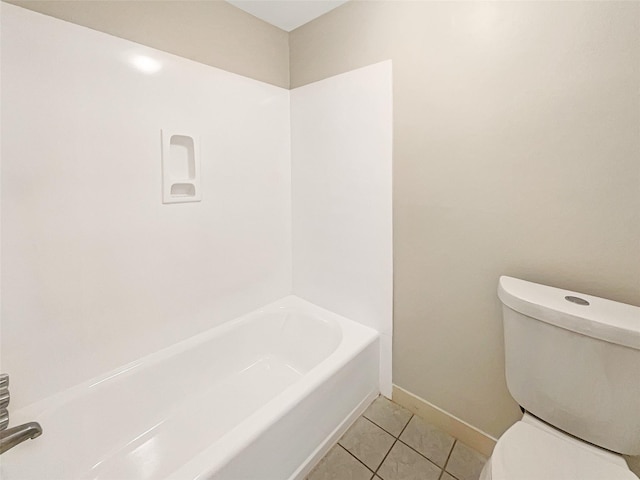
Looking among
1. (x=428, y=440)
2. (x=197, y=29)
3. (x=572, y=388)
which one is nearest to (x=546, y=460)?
(x=572, y=388)

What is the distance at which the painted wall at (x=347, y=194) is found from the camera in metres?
1.58

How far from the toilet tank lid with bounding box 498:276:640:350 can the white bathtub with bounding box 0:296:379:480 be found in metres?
0.81

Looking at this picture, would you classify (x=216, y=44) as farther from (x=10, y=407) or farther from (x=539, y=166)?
(x=10, y=407)

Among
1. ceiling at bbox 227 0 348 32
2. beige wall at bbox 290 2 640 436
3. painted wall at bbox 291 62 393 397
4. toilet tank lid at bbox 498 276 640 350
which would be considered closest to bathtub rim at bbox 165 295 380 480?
painted wall at bbox 291 62 393 397

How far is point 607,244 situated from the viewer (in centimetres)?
102

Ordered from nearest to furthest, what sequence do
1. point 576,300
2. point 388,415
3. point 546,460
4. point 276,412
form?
point 546,460 → point 576,300 → point 276,412 → point 388,415

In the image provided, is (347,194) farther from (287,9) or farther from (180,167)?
(287,9)

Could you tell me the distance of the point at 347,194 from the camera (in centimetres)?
174

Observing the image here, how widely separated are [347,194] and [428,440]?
136 cm

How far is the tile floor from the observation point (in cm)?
129

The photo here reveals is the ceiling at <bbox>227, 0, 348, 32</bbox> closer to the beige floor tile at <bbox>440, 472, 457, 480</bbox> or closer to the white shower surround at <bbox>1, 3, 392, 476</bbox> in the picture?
the white shower surround at <bbox>1, 3, 392, 476</bbox>

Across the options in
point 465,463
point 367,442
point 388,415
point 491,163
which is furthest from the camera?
point 388,415

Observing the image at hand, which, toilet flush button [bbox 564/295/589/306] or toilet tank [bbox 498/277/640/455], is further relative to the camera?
toilet flush button [bbox 564/295/589/306]

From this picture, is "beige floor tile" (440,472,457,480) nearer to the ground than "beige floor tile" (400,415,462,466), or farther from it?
nearer to the ground
